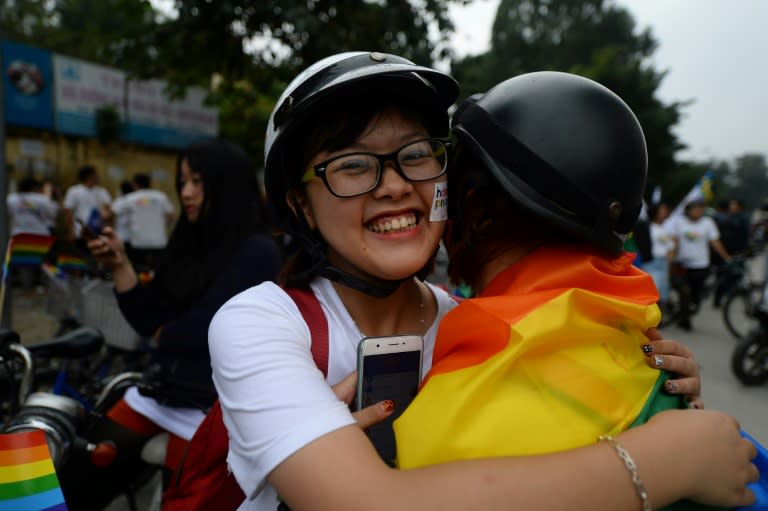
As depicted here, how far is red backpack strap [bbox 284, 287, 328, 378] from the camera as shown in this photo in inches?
51.4

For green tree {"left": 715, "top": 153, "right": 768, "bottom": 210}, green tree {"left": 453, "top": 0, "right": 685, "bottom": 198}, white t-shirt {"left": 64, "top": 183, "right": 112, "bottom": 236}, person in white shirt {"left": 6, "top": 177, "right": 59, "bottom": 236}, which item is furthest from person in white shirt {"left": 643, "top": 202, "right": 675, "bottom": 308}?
green tree {"left": 715, "top": 153, "right": 768, "bottom": 210}

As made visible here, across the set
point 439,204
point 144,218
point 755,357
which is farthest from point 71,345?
point 755,357

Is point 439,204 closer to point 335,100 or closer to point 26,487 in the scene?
point 335,100

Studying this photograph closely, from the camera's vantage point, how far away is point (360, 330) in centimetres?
151

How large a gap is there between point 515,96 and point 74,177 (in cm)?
1603

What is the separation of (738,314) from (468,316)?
10162 millimetres

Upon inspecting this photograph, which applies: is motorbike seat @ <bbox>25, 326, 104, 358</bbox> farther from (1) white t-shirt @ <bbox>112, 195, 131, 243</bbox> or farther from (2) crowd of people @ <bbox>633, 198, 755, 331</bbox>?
(2) crowd of people @ <bbox>633, 198, 755, 331</bbox>

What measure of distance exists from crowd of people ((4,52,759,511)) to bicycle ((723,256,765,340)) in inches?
327

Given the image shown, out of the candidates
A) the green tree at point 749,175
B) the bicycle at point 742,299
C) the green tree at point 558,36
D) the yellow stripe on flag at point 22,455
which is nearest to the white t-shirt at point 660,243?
the bicycle at point 742,299

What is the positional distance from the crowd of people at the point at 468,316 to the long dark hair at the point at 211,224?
102 cm

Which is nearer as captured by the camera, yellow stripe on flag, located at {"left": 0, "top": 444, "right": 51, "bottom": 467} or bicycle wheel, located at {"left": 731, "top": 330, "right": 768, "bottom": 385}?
yellow stripe on flag, located at {"left": 0, "top": 444, "right": 51, "bottom": 467}

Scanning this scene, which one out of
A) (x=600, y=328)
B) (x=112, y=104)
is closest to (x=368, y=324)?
(x=600, y=328)

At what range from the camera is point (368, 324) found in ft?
5.10

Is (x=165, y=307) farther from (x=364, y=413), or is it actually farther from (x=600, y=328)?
(x=600, y=328)
